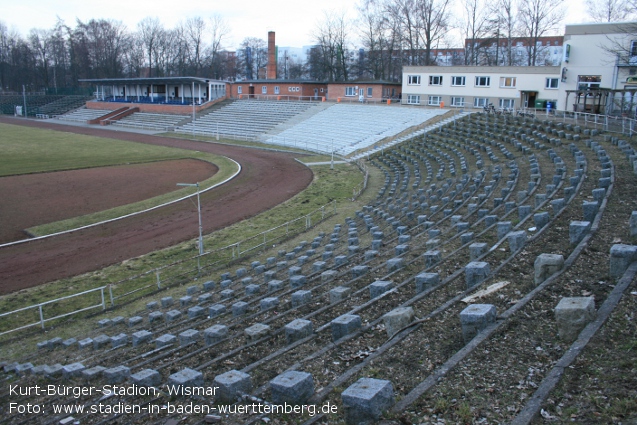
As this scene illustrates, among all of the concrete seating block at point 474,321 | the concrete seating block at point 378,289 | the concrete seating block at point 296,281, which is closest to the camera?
the concrete seating block at point 474,321

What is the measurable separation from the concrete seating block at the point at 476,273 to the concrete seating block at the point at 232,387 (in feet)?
17.1

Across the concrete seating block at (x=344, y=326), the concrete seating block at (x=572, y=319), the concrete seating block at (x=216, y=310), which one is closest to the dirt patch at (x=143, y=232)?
the concrete seating block at (x=216, y=310)

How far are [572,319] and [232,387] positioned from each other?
511 centimetres

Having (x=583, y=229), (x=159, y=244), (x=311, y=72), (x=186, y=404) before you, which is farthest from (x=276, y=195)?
(x=311, y=72)

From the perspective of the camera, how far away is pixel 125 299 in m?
17.2

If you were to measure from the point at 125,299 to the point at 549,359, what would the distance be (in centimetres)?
1405

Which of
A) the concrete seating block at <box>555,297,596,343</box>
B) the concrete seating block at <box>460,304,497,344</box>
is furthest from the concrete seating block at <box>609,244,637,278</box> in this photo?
the concrete seating block at <box>460,304,497,344</box>

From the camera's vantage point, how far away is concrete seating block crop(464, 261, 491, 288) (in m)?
10.5

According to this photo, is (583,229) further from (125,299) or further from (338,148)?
(338,148)

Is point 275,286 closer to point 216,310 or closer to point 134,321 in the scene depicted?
point 216,310

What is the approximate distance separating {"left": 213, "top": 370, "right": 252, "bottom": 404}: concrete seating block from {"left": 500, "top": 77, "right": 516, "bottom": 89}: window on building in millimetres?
55493

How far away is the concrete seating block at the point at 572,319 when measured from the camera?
7.56 meters

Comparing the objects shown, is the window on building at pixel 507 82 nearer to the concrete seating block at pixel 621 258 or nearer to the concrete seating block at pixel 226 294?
the concrete seating block at pixel 226 294

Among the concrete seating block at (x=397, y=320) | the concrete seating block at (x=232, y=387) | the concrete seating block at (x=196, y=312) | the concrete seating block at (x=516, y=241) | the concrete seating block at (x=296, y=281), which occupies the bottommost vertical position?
the concrete seating block at (x=196, y=312)
